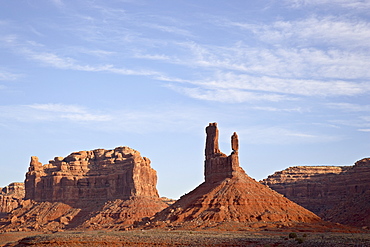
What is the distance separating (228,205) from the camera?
140500 millimetres

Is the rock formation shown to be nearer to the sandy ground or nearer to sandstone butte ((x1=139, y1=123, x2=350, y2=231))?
sandstone butte ((x1=139, y1=123, x2=350, y2=231))

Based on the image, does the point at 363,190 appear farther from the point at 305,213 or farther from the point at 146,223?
the point at 146,223

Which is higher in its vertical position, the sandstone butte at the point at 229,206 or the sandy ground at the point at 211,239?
the sandstone butte at the point at 229,206

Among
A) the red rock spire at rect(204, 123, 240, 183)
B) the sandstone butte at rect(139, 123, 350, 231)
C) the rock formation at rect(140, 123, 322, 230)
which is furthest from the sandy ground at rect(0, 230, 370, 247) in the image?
the red rock spire at rect(204, 123, 240, 183)

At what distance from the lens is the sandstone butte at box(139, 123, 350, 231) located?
133 metres

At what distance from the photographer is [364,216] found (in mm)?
168375

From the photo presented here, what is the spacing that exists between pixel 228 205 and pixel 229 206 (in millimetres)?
452

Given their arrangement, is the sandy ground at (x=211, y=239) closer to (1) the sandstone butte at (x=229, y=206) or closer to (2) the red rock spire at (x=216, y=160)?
(1) the sandstone butte at (x=229, y=206)

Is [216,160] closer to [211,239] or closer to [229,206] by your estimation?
[229,206]

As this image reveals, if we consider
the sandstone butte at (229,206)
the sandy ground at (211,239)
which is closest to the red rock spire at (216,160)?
the sandstone butte at (229,206)

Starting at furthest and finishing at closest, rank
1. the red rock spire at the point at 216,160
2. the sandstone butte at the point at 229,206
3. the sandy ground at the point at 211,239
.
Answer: the red rock spire at the point at 216,160 < the sandstone butte at the point at 229,206 < the sandy ground at the point at 211,239

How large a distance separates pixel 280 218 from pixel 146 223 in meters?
32.5

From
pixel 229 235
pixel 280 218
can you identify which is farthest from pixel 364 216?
pixel 229 235

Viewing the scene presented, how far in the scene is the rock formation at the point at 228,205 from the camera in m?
135
